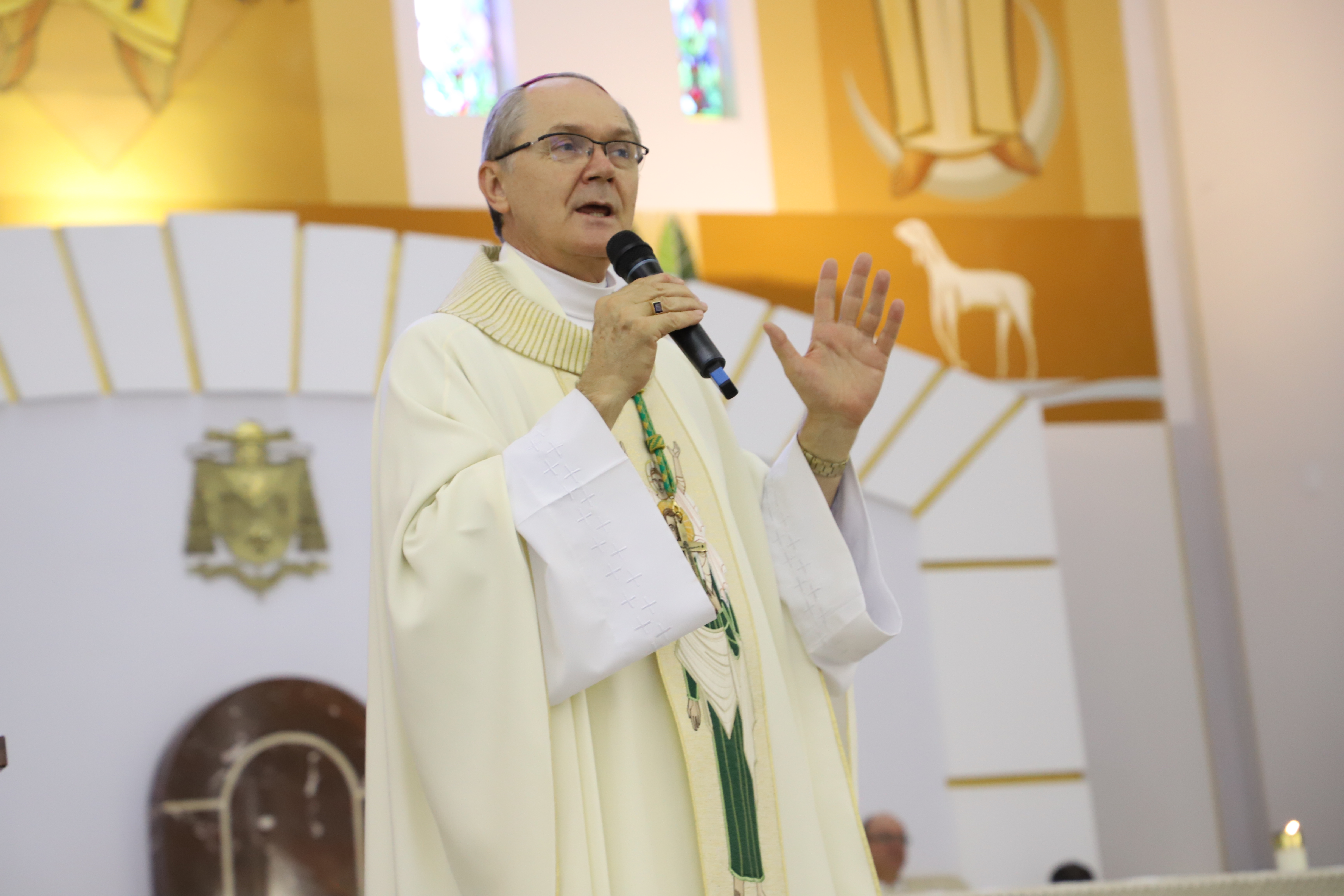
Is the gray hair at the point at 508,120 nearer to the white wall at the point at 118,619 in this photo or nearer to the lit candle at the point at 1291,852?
the white wall at the point at 118,619

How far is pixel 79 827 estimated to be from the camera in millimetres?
4102

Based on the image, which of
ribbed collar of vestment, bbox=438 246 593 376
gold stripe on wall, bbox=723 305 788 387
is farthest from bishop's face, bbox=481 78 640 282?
gold stripe on wall, bbox=723 305 788 387

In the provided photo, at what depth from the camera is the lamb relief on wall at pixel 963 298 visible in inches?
218


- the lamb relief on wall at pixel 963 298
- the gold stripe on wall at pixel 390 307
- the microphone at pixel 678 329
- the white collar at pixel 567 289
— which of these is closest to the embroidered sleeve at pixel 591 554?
the microphone at pixel 678 329

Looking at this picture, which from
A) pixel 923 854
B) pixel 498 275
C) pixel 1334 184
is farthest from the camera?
pixel 1334 184

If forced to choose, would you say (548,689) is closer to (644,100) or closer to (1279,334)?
(644,100)

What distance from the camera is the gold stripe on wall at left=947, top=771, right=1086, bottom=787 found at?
504 cm

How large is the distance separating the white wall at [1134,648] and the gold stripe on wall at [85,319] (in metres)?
3.70

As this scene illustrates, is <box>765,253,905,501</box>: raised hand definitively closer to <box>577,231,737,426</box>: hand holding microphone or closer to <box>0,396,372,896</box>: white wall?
<box>577,231,737,426</box>: hand holding microphone

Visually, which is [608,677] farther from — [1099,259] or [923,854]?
[1099,259]

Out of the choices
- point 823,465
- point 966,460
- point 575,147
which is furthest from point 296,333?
point 823,465

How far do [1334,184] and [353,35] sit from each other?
4.39 metres

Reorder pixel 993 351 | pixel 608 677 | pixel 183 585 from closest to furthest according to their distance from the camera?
pixel 608 677
pixel 183 585
pixel 993 351

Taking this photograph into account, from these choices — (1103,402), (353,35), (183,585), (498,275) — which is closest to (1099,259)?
(1103,402)
